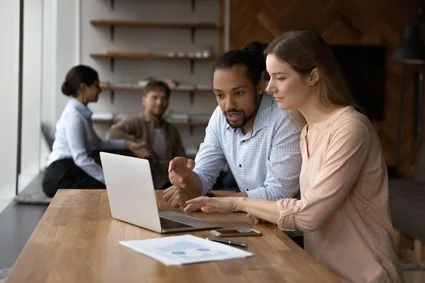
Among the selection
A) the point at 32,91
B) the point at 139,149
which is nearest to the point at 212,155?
the point at 139,149

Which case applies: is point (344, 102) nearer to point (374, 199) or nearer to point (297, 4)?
point (374, 199)

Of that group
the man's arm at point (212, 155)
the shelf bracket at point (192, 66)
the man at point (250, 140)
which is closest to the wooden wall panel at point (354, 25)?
Result: the shelf bracket at point (192, 66)

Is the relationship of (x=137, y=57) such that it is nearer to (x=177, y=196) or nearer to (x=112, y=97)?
(x=112, y=97)

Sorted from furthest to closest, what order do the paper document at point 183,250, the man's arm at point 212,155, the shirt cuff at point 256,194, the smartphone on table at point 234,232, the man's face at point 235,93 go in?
the man's arm at point 212,155, the man's face at point 235,93, the shirt cuff at point 256,194, the smartphone on table at point 234,232, the paper document at point 183,250

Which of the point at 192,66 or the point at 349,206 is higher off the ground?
the point at 192,66

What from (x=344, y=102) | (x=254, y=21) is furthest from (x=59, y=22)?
(x=344, y=102)

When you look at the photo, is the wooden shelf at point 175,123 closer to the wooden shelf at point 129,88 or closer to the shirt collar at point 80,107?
the wooden shelf at point 129,88

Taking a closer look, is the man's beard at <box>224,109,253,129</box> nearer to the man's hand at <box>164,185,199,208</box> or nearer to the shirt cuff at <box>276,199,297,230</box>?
the man's hand at <box>164,185,199,208</box>

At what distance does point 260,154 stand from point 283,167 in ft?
0.56

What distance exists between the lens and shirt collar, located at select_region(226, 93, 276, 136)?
9.86 feet

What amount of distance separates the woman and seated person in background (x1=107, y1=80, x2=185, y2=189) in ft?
13.3

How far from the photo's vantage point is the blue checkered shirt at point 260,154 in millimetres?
2836

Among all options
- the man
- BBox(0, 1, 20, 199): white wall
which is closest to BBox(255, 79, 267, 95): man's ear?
the man

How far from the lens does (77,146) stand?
19.2ft
